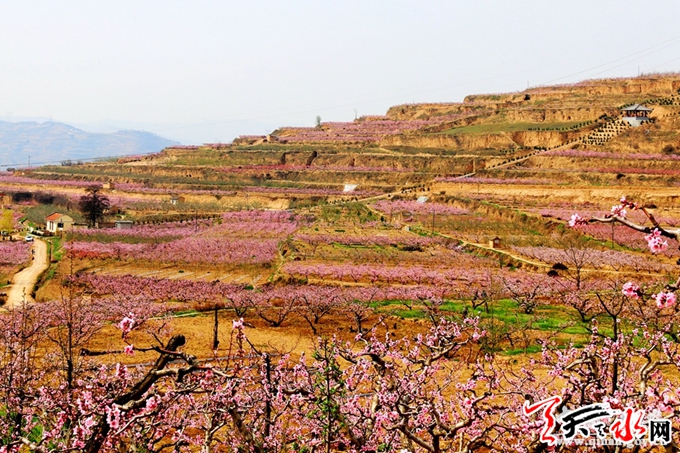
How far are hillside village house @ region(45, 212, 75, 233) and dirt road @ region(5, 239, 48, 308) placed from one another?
719 centimetres

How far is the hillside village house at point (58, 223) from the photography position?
49.1 m

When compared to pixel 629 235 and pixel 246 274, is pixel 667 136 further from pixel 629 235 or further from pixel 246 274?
pixel 246 274

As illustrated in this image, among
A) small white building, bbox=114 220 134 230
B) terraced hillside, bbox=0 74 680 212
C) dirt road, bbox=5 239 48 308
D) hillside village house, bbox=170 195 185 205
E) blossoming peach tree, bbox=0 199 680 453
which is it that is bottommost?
dirt road, bbox=5 239 48 308

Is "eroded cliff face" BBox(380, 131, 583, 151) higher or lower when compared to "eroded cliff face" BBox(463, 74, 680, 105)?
lower

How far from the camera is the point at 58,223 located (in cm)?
4950

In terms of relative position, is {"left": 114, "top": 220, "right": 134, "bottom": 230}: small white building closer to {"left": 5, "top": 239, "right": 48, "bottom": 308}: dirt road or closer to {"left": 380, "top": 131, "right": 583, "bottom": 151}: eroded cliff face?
{"left": 5, "top": 239, "right": 48, "bottom": 308}: dirt road

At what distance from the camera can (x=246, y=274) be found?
34.0 m

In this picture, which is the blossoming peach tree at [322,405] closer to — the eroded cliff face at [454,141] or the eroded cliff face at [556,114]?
the eroded cliff face at [454,141]

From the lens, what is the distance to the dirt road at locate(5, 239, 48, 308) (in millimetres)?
28047

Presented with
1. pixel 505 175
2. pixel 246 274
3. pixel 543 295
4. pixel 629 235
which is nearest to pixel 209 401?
pixel 543 295

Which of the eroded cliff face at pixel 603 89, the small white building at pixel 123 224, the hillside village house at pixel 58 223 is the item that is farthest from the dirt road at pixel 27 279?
→ the eroded cliff face at pixel 603 89

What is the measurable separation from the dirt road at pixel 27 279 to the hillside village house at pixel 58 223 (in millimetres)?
7189

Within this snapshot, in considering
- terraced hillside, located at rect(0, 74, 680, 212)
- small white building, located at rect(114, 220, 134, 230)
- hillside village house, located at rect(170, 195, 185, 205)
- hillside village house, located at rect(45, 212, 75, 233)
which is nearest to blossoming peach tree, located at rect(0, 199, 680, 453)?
small white building, located at rect(114, 220, 134, 230)

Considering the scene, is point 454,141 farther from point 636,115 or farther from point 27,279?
point 27,279
